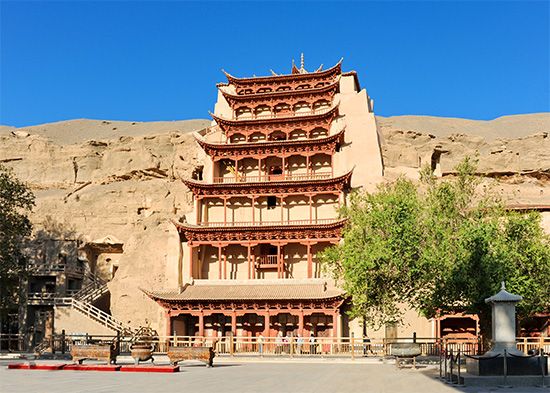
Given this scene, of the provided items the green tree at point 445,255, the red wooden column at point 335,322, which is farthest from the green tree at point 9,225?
the green tree at point 445,255

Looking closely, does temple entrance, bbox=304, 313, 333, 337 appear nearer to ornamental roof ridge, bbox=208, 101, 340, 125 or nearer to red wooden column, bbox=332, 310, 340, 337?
red wooden column, bbox=332, 310, 340, 337

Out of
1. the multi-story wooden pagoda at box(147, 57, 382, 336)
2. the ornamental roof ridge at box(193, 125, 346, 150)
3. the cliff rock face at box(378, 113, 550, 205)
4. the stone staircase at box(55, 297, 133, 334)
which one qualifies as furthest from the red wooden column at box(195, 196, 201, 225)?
the cliff rock face at box(378, 113, 550, 205)

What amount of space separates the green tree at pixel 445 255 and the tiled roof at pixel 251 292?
953 centimetres

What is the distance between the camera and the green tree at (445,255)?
2995 centimetres

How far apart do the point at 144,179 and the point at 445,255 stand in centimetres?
4077

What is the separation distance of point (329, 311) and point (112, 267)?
23083mm

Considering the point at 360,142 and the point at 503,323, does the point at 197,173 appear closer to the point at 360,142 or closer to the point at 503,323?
the point at 360,142

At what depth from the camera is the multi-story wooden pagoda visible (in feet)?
148

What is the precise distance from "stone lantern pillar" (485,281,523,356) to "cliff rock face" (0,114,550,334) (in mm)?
28745

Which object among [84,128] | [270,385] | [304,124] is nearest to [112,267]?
[304,124]

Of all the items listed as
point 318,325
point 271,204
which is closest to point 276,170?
point 271,204

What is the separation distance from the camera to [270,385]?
18.3 metres

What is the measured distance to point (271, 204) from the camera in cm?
5272

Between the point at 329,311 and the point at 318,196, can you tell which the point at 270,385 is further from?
the point at 318,196
